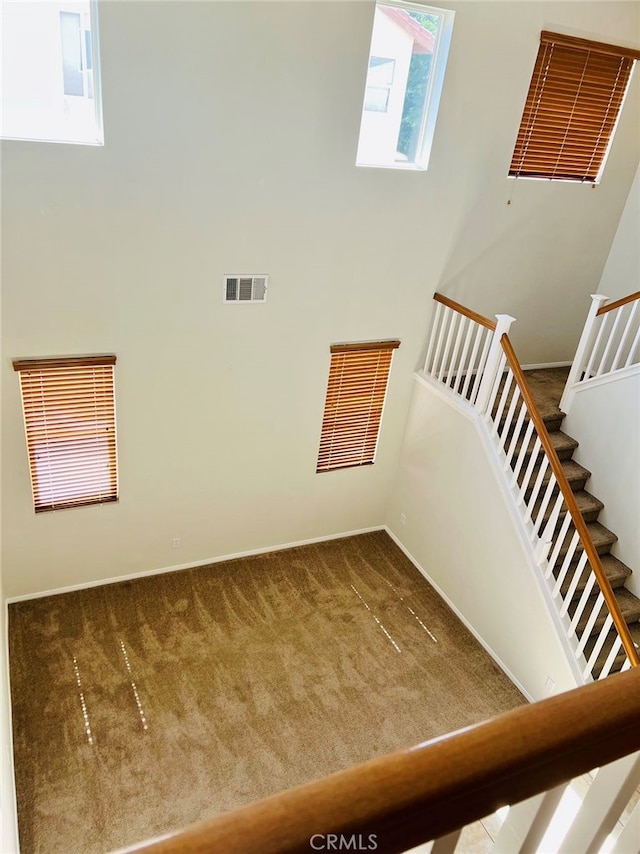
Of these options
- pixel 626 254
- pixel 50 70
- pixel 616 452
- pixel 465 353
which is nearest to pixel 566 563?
pixel 616 452

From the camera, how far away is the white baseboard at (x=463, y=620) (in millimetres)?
5113

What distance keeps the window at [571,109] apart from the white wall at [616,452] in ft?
7.14

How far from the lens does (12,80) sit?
149 inches

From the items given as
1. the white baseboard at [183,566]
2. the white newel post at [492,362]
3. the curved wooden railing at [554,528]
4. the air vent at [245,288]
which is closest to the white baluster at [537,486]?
the curved wooden railing at [554,528]

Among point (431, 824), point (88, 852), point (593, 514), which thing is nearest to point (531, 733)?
point (431, 824)

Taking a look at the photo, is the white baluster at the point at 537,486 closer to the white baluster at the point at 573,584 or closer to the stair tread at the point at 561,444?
the white baluster at the point at 573,584

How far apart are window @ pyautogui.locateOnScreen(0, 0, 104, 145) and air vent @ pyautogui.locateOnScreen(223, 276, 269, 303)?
4.38ft

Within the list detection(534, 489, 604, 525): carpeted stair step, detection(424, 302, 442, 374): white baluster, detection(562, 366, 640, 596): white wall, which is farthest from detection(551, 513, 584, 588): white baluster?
detection(424, 302, 442, 374): white baluster

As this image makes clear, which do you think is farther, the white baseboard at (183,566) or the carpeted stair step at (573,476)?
the carpeted stair step at (573,476)

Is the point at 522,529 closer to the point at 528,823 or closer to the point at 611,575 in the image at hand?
the point at 611,575

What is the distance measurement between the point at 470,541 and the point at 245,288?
2.93 metres

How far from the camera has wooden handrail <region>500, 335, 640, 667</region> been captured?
13.0 ft

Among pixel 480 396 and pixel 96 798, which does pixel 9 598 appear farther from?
pixel 480 396

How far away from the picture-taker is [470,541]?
5.54 metres
